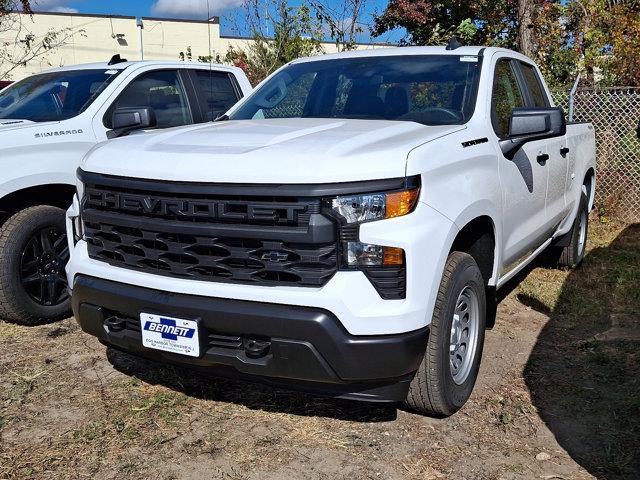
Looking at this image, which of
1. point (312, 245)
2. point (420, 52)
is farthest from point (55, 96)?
point (312, 245)

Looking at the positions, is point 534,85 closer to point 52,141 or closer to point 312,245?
point 312,245

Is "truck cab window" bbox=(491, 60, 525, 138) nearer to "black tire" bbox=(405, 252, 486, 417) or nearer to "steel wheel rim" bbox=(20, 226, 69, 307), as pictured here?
"black tire" bbox=(405, 252, 486, 417)

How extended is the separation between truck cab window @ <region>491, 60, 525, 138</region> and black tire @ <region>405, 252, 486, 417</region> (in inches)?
39.5

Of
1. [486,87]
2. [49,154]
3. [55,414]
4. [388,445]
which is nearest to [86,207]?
[55,414]

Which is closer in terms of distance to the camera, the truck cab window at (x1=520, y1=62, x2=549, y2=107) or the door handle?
the door handle

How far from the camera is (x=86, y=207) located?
10.7ft

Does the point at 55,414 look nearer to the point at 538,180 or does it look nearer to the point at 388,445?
the point at 388,445

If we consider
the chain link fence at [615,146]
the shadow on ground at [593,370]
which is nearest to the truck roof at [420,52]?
the shadow on ground at [593,370]

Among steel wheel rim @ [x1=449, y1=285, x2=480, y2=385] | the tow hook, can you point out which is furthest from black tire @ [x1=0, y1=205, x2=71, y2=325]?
steel wheel rim @ [x1=449, y1=285, x2=480, y2=385]

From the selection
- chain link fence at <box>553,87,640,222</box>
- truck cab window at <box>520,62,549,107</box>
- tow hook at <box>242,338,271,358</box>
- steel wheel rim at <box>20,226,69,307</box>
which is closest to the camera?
tow hook at <box>242,338,271,358</box>

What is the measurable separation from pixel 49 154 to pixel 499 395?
132 inches

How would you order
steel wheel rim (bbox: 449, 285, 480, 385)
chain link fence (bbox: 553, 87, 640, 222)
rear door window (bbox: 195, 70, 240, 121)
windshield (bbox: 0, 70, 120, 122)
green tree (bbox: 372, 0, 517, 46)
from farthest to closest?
green tree (bbox: 372, 0, 517, 46) → chain link fence (bbox: 553, 87, 640, 222) → rear door window (bbox: 195, 70, 240, 121) → windshield (bbox: 0, 70, 120, 122) → steel wheel rim (bbox: 449, 285, 480, 385)

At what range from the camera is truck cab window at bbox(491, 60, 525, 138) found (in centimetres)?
385

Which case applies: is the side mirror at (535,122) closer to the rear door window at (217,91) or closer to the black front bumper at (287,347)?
the black front bumper at (287,347)
